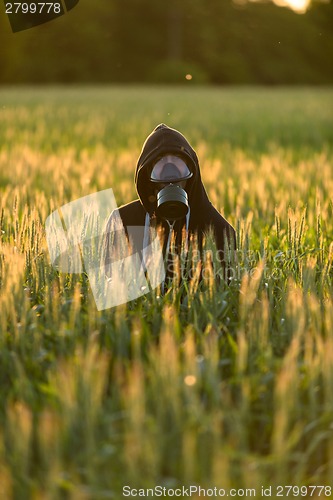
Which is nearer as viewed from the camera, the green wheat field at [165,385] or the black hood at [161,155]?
the green wheat field at [165,385]

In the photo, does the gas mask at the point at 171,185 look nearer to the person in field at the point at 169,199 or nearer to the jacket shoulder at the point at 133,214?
the person in field at the point at 169,199

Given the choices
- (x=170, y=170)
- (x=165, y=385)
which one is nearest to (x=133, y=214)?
(x=170, y=170)

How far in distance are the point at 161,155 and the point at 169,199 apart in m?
0.24

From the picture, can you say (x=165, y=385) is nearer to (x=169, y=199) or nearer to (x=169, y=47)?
(x=169, y=199)

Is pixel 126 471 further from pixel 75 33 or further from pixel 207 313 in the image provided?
pixel 75 33

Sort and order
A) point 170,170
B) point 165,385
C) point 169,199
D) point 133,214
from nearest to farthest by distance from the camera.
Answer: point 165,385, point 169,199, point 170,170, point 133,214

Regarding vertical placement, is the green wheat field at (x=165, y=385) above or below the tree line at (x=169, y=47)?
below

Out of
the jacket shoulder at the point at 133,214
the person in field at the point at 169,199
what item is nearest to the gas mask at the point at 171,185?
the person in field at the point at 169,199

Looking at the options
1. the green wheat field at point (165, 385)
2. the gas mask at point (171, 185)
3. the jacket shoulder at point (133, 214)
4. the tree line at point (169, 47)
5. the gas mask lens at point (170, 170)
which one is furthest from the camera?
the tree line at point (169, 47)

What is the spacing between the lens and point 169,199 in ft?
7.92

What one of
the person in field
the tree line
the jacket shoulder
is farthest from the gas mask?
the tree line

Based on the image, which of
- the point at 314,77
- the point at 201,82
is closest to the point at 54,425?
the point at 201,82

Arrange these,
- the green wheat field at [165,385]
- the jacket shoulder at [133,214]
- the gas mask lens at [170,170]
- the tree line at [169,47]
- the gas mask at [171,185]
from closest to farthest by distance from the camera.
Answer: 1. the green wheat field at [165,385]
2. the gas mask at [171,185]
3. the gas mask lens at [170,170]
4. the jacket shoulder at [133,214]
5. the tree line at [169,47]

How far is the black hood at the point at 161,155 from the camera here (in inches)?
100
